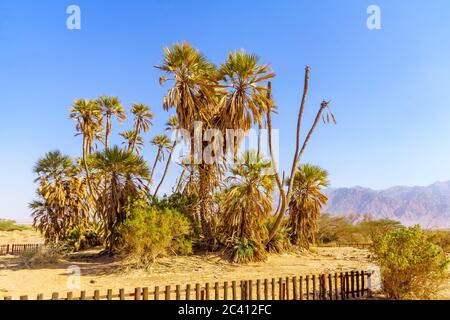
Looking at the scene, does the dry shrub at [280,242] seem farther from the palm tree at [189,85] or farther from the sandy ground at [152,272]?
the palm tree at [189,85]

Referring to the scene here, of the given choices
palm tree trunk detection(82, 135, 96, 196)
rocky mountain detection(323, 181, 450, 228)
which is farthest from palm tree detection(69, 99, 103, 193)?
rocky mountain detection(323, 181, 450, 228)

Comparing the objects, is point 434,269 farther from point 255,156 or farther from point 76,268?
point 76,268

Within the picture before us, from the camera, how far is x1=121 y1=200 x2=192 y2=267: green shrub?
49.2 ft

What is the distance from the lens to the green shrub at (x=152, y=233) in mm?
14992

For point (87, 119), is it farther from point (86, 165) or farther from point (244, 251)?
point (244, 251)

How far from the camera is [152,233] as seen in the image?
15.0 meters

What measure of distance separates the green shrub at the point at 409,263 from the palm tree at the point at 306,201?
12.3 m

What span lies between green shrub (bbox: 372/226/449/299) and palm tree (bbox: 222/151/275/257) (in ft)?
25.3

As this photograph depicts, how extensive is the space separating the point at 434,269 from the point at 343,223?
27818 mm

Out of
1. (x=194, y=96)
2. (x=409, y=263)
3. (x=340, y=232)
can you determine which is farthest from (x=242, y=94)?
(x=340, y=232)

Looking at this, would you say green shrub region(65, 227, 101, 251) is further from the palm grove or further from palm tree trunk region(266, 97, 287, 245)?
→ palm tree trunk region(266, 97, 287, 245)

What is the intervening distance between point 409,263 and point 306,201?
1279 cm

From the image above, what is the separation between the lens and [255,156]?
17.8 m

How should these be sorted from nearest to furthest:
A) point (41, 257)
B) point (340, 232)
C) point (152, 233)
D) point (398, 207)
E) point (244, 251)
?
Result: 1. point (152, 233)
2. point (244, 251)
3. point (41, 257)
4. point (340, 232)
5. point (398, 207)
